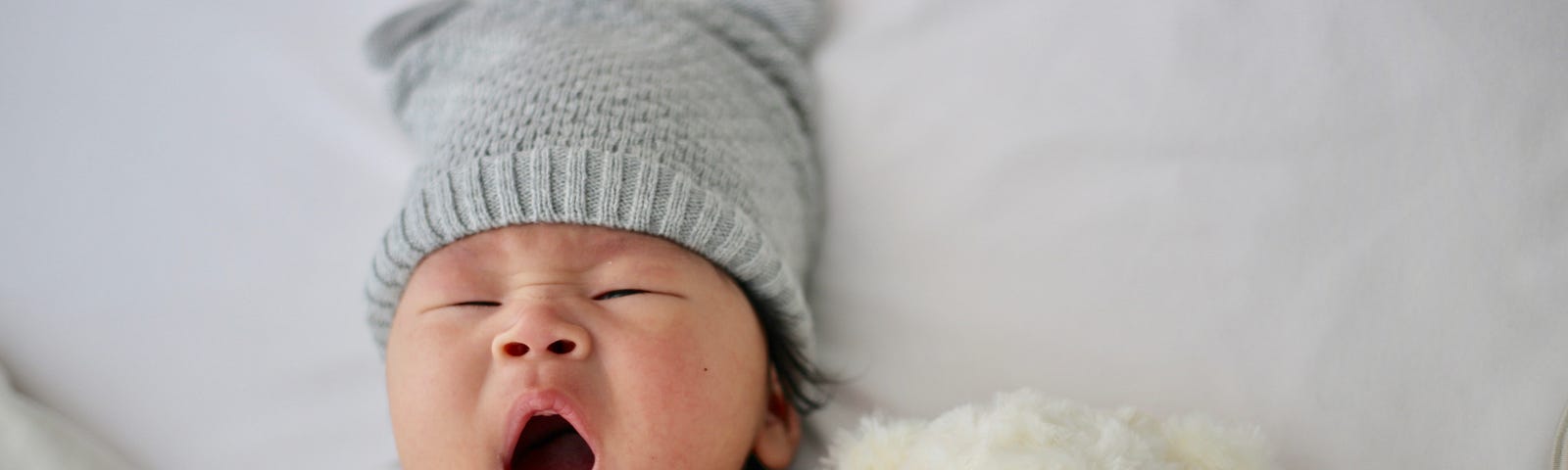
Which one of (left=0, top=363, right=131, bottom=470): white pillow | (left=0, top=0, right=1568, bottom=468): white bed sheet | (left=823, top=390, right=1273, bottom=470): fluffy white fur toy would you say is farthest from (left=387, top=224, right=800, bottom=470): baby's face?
(left=0, top=363, right=131, bottom=470): white pillow

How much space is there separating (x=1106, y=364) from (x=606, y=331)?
634 millimetres

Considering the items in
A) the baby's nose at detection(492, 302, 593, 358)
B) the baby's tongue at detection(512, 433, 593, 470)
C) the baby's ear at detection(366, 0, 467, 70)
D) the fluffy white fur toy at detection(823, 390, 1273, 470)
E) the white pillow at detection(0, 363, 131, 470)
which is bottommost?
the white pillow at detection(0, 363, 131, 470)

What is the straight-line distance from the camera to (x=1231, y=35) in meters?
1.40

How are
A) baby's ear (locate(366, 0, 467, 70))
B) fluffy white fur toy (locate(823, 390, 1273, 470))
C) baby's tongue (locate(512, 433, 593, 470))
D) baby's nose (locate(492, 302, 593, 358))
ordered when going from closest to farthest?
fluffy white fur toy (locate(823, 390, 1273, 470)) → baby's nose (locate(492, 302, 593, 358)) → baby's tongue (locate(512, 433, 593, 470)) → baby's ear (locate(366, 0, 467, 70))

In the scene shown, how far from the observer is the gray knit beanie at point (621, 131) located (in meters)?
1.16

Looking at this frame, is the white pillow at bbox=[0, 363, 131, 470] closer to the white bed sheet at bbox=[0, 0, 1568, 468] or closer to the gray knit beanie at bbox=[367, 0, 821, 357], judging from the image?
the white bed sheet at bbox=[0, 0, 1568, 468]

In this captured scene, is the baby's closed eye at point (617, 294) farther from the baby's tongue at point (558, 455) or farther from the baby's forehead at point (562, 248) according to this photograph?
the baby's tongue at point (558, 455)

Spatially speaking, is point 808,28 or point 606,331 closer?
point 606,331

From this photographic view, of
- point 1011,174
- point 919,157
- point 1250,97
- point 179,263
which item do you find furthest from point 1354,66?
point 179,263

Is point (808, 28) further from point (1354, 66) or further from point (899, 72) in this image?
point (1354, 66)

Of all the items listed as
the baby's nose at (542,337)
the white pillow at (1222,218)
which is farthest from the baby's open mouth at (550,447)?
the white pillow at (1222,218)

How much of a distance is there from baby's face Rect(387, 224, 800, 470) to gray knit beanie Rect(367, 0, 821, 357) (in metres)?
0.04

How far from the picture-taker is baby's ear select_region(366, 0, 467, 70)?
160 centimetres

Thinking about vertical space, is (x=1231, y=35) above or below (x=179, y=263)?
above
